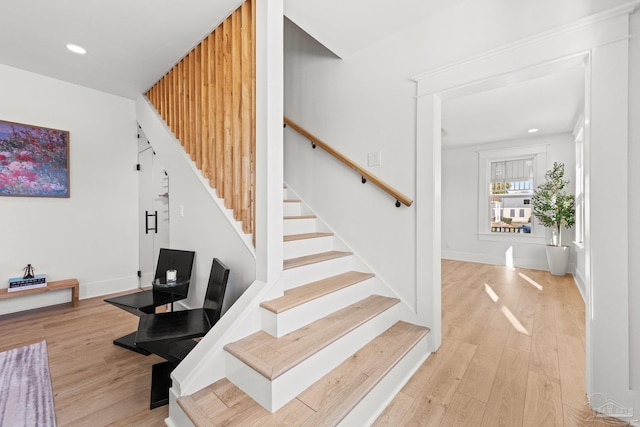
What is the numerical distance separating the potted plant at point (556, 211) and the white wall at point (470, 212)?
38 centimetres

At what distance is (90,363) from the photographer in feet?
6.91

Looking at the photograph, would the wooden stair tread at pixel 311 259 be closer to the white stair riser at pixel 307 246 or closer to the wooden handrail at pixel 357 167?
the white stair riser at pixel 307 246

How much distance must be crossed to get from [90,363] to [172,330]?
98 centimetres

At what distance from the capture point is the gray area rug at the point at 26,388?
1532 mm

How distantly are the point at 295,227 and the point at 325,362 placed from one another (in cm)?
137

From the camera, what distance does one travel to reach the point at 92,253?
12.0 feet

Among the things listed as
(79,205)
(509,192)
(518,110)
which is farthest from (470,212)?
(79,205)

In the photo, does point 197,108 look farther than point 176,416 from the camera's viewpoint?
Yes

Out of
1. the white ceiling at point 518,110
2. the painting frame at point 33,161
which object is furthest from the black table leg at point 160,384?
the white ceiling at point 518,110

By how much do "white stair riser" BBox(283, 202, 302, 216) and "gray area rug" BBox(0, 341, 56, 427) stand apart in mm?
2165

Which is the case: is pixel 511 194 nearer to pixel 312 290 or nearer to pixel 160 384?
pixel 312 290

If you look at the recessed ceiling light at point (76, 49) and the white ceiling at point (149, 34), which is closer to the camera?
the white ceiling at point (149, 34)

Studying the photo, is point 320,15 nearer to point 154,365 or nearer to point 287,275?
point 287,275

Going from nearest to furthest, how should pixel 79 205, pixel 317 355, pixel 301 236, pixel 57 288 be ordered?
pixel 317 355
pixel 301 236
pixel 57 288
pixel 79 205
